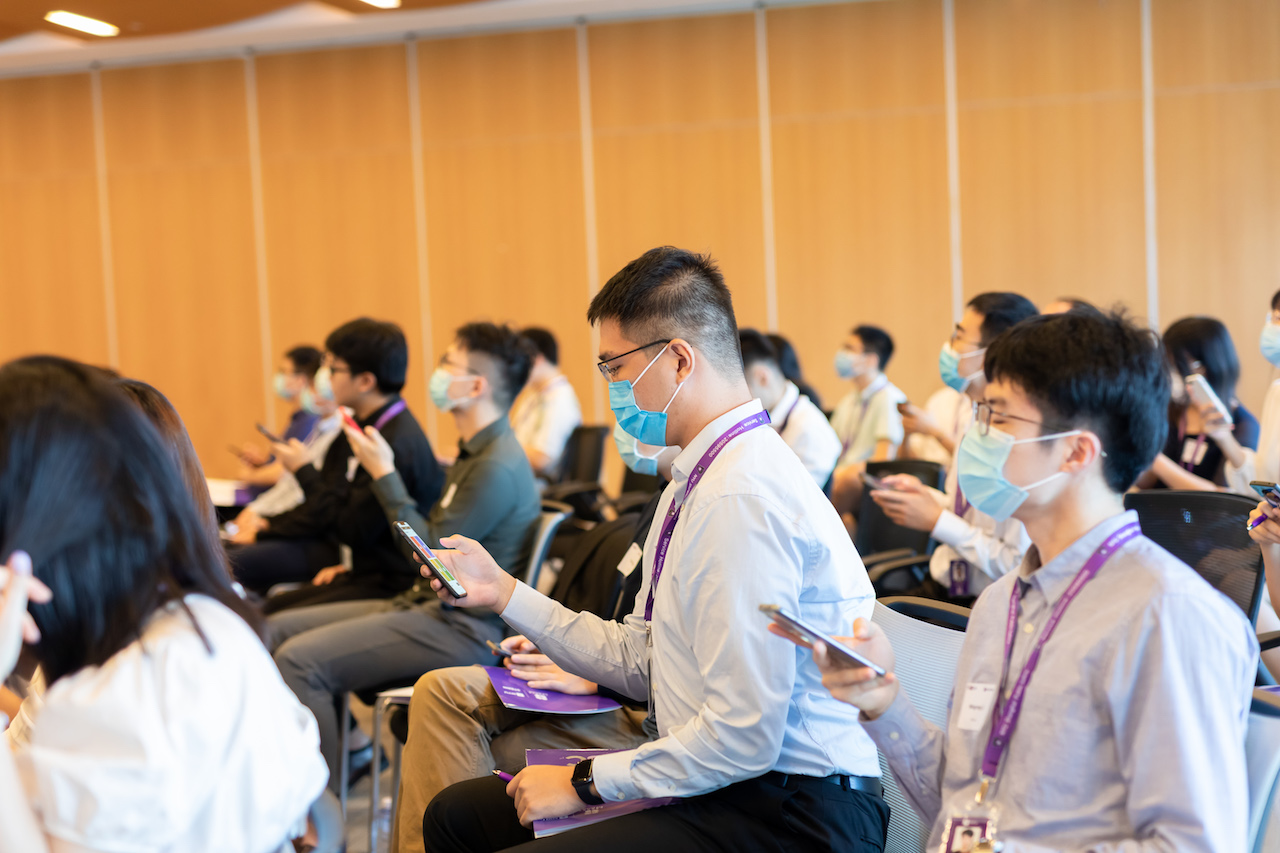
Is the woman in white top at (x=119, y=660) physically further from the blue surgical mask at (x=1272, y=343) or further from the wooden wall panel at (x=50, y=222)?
the wooden wall panel at (x=50, y=222)

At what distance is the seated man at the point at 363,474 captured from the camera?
3.45m

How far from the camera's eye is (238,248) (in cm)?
836

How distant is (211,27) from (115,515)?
7.72 meters

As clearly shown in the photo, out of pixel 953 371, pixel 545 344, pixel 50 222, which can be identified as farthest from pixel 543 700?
pixel 50 222

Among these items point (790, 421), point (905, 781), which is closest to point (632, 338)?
point (905, 781)

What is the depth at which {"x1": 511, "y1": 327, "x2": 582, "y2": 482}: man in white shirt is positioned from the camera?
5.57 metres

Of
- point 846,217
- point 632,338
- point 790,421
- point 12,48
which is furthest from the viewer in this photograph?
point 12,48

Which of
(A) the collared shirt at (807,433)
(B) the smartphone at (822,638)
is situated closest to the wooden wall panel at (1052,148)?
(A) the collared shirt at (807,433)

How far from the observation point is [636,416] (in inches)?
74.5

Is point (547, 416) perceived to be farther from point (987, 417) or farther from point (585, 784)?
point (987, 417)

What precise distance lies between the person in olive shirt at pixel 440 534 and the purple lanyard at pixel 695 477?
4.05 feet

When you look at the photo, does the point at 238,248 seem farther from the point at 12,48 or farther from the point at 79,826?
the point at 79,826

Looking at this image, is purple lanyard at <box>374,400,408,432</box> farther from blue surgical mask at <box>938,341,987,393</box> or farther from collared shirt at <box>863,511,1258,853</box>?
collared shirt at <box>863,511,1258,853</box>

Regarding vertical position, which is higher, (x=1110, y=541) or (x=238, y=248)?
(x=238, y=248)
